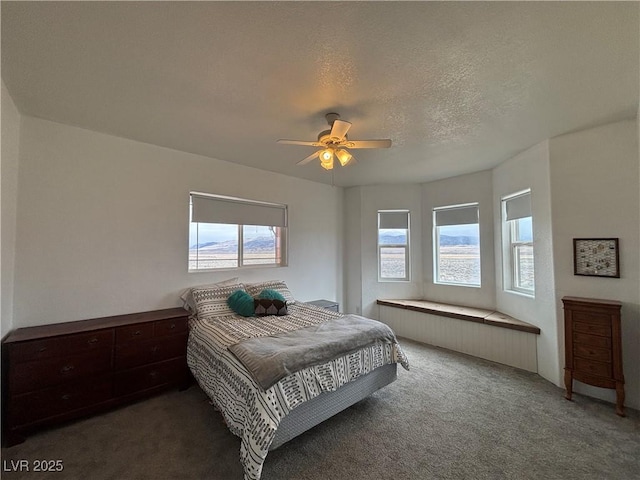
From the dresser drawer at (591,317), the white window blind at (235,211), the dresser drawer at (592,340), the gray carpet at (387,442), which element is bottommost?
the gray carpet at (387,442)

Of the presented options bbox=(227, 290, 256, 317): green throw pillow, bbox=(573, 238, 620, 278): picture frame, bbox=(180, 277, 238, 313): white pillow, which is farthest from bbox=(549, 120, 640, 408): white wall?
bbox=(180, 277, 238, 313): white pillow

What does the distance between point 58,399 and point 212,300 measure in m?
1.39

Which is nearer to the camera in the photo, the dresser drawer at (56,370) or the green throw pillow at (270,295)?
the dresser drawer at (56,370)

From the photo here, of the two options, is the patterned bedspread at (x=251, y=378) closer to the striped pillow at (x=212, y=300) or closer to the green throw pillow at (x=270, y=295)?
the striped pillow at (x=212, y=300)

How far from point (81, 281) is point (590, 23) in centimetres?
418

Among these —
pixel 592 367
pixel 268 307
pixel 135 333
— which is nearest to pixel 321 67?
pixel 268 307

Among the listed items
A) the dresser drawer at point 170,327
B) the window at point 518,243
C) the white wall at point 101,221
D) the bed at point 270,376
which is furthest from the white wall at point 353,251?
the dresser drawer at point 170,327

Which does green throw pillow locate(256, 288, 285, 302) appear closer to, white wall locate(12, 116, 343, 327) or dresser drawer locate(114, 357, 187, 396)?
white wall locate(12, 116, 343, 327)

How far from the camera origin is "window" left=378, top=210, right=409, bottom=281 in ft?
15.8

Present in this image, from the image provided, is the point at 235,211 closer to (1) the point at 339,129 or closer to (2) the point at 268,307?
(2) the point at 268,307

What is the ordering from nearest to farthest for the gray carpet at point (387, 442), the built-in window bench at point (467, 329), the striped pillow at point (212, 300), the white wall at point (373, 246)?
the gray carpet at point (387, 442), the striped pillow at point (212, 300), the built-in window bench at point (467, 329), the white wall at point (373, 246)

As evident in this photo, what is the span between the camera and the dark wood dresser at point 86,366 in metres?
1.96

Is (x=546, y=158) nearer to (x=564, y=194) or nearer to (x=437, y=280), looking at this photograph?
(x=564, y=194)

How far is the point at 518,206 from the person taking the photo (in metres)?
3.52
